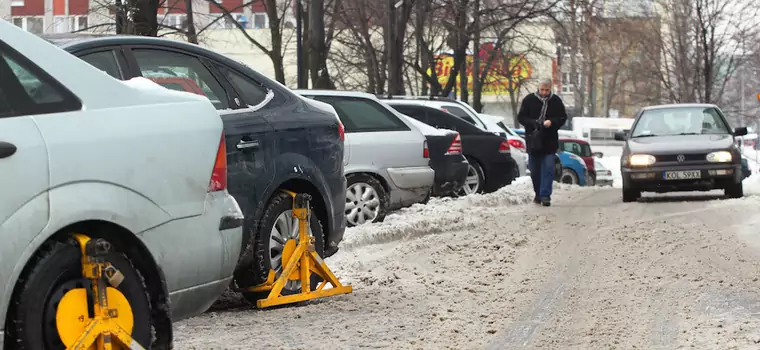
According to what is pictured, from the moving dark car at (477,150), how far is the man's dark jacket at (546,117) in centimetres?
220

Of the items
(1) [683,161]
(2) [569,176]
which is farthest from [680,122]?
(2) [569,176]

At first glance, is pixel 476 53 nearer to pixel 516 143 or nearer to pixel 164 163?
pixel 516 143

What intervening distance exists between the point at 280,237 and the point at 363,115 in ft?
22.1

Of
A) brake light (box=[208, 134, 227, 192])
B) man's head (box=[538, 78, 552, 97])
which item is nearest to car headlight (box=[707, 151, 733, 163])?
man's head (box=[538, 78, 552, 97])

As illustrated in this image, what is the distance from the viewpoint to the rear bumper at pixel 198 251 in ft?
17.1

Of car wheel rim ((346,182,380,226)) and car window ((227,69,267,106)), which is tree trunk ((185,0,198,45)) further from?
car window ((227,69,267,106))

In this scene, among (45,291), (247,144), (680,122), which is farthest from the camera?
(680,122)

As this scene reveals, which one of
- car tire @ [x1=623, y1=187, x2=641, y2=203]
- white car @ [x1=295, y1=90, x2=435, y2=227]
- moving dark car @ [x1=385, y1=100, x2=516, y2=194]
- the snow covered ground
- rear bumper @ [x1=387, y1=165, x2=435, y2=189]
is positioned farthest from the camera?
moving dark car @ [x1=385, y1=100, x2=516, y2=194]

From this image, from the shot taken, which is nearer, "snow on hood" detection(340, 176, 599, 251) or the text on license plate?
"snow on hood" detection(340, 176, 599, 251)

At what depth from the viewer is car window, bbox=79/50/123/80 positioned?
22.7 ft

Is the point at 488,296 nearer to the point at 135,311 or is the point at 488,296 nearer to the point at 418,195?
the point at 135,311

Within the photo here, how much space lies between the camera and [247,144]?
7.35 metres

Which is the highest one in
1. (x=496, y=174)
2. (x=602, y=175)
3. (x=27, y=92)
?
(x=27, y=92)

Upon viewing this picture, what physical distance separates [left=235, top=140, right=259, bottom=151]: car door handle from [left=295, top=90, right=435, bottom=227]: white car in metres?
6.10
